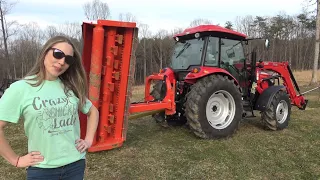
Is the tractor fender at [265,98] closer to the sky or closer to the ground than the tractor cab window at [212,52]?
closer to the ground

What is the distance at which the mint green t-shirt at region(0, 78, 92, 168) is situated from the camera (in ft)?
5.50

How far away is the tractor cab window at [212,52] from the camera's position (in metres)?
5.57

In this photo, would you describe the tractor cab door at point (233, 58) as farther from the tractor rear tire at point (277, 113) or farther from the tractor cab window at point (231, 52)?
the tractor rear tire at point (277, 113)

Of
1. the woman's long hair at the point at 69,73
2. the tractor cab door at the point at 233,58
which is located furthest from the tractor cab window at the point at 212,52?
the woman's long hair at the point at 69,73

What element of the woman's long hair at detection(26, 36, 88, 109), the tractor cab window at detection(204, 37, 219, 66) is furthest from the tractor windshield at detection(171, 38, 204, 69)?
the woman's long hair at detection(26, 36, 88, 109)

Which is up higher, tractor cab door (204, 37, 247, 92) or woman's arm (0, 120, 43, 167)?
tractor cab door (204, 37, 247, 92)

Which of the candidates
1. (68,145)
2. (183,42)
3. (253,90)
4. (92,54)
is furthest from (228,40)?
(68,145)

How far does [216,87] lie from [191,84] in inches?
19.6

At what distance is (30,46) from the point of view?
1857 inches

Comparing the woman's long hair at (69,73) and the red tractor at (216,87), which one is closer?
the woman's long hair at (69,73)

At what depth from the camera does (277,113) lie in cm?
623

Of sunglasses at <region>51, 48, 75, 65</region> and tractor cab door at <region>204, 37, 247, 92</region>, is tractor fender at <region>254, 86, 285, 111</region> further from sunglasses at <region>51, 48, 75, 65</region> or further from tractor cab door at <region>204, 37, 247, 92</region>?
sunglasses at <region>51, 48, 75, 65</region>

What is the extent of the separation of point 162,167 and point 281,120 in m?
3.51

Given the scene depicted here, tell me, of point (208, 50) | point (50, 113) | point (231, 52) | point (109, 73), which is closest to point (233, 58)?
point (231, 52)
